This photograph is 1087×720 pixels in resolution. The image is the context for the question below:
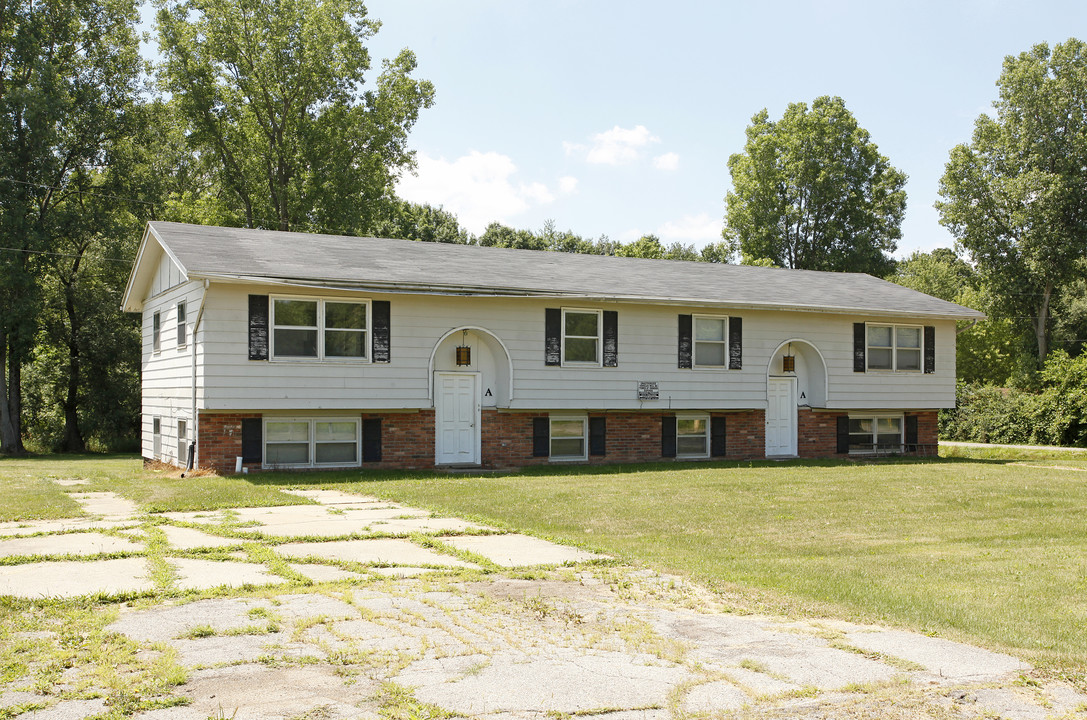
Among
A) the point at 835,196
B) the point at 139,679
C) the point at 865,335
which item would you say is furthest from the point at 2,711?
the point at 835,196

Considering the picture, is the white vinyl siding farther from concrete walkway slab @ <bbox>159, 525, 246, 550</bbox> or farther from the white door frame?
concrete walkway slab @ <bbox>159, 525, 246, 550</bbox>

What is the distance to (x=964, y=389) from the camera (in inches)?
1489

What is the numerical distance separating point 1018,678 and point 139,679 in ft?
16.1

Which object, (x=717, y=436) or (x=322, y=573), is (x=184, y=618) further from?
(x=717, y=436)

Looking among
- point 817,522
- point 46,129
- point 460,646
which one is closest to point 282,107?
point 46,129

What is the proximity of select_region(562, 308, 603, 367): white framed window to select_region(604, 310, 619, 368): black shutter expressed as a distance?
0.15 m

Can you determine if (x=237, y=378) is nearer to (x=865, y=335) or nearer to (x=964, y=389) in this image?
(x=865, y=335)

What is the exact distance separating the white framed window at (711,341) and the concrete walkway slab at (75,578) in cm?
1593

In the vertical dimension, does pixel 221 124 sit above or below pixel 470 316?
above

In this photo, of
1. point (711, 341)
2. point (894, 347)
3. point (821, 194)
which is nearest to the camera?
point (711, 341)

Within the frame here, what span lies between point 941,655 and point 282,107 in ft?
121

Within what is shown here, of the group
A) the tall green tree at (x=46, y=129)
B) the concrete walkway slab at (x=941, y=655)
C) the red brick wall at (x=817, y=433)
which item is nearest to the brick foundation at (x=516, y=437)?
the red brick wall at (x=817, y=433)

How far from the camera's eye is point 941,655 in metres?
5.83

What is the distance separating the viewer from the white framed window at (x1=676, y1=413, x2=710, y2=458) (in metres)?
22.9
